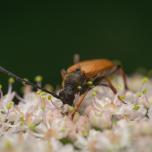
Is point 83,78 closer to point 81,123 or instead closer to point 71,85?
point 71,85

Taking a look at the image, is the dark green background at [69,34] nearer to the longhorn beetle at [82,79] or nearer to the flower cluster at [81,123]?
the longhorn beetle at [82,79]

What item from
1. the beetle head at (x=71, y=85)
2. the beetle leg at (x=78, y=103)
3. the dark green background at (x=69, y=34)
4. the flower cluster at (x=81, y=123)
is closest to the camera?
the flower cluster at (x=81, y=123)

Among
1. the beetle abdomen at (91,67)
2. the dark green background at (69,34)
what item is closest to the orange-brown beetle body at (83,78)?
the beetle abdomen at (91,67)

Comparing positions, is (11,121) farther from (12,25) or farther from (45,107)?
(12,25)

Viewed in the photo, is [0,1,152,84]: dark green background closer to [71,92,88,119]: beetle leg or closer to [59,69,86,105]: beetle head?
[59,69,86,105]: beetle head

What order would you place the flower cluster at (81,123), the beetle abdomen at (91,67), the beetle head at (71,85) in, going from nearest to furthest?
the flower cluster at (81,123), the beetle head at (71,85), the beetle abdomen at (91,67)

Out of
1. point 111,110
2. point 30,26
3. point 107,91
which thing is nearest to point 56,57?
point 30,26

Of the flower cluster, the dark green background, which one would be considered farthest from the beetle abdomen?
the dark green background
